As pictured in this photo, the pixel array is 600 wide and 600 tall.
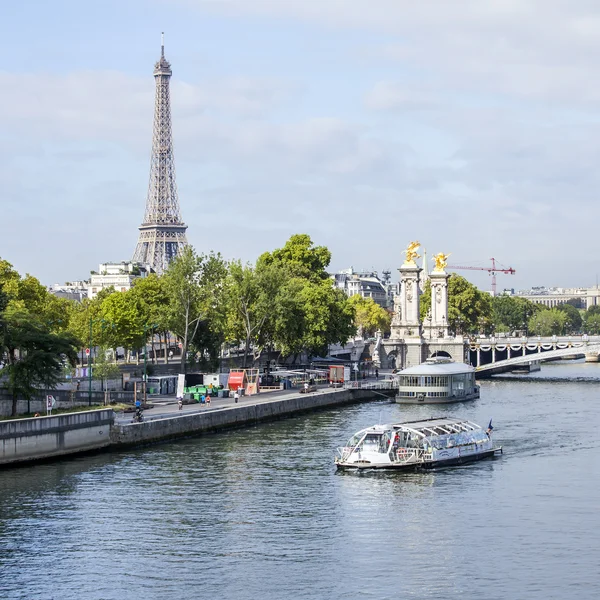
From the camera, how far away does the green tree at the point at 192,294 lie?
8956 centimetres

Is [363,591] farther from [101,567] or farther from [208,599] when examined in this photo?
[101,567]

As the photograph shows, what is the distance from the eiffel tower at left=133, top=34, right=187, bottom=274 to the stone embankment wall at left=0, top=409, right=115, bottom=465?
422 feet

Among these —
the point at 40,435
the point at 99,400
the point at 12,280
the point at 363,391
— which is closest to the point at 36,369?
the point at 40,435

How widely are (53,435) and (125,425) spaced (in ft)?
18.0

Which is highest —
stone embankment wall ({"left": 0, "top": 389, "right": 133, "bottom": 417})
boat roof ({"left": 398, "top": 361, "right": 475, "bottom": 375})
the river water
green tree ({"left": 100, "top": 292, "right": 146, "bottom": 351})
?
green tree ({"left": 100, "top": 292, "right": 146, "bottom": 351})

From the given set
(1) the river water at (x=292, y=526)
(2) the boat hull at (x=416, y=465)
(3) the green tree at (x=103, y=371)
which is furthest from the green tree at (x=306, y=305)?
(2) the boat hull at (x=416, y=465)

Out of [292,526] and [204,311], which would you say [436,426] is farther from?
[204,311]

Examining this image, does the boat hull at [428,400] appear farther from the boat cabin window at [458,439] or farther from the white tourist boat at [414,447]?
the white tourist boat at [414,447]

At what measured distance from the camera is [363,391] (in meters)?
94.9

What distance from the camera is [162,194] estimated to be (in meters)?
188

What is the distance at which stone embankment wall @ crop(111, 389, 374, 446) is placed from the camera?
5859 centimetres

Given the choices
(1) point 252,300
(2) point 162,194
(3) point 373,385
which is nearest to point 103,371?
(1) point 252,300

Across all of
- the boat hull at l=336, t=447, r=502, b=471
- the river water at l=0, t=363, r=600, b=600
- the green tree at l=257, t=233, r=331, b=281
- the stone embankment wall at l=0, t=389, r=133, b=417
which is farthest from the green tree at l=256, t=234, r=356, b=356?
the boat hull at l=336, t=447, r=502, b=471

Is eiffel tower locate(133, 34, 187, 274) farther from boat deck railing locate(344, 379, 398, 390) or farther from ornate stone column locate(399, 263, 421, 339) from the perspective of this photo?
boat deck railing locate(344, 379, 398, 390)
